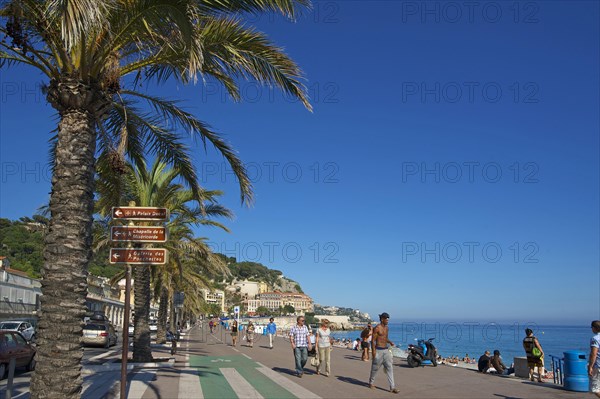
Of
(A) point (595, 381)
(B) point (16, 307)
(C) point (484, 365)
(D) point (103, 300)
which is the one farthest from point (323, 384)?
(D) point (103, 300)

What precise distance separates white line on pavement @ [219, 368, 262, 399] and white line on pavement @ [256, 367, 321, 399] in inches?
32.9

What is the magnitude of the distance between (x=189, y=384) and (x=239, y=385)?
1.19 metres

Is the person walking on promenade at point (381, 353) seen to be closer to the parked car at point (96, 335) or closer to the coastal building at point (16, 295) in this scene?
the parked car at point (96, 335)

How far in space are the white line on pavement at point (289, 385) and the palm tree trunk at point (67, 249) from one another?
5548 millimetres

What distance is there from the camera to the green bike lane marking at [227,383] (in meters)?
11.3

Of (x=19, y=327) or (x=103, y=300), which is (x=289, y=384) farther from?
(x=103, y=300)

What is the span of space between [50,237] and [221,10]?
4030 mm

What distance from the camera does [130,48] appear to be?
28.9 ft

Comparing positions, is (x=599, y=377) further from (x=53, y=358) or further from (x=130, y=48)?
(x=130, y=48)

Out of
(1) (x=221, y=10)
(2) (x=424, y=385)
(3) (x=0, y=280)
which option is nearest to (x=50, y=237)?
(1) (x=221, y=10)

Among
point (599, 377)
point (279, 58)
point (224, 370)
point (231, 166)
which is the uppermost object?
point (279, 58)

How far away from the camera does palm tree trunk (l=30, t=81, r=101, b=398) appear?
6.91 meters

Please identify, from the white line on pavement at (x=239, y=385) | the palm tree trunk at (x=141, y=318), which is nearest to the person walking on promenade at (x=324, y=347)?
the white line on pavement at (x=239, y=385)

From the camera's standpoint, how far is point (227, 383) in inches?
511
